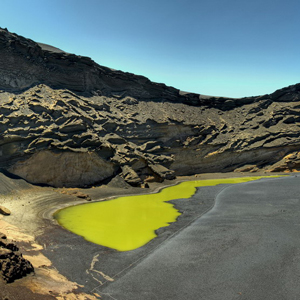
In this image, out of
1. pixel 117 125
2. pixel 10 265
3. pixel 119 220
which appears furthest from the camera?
pixel 117 125

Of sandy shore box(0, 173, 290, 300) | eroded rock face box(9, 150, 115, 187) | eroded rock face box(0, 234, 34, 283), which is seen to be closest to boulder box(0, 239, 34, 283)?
eroded rock face box(0, 234, 34, 283)

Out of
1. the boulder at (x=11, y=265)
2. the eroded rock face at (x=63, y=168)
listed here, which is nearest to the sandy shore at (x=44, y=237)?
the boulder at (x=11, y=265)

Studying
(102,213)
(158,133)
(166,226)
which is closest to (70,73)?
(158,133)

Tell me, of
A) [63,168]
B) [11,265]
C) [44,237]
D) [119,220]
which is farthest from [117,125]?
[11,265]

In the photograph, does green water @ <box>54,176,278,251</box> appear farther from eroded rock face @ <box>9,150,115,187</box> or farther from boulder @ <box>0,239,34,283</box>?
eroded rock face @ <box>9,150,115,187</box>

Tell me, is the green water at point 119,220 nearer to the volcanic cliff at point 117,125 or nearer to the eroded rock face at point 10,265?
the eroded rock face at point 10,265

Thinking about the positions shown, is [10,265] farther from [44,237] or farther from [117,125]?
[117,125]

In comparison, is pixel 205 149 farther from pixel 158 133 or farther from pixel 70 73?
pixel 70 73
